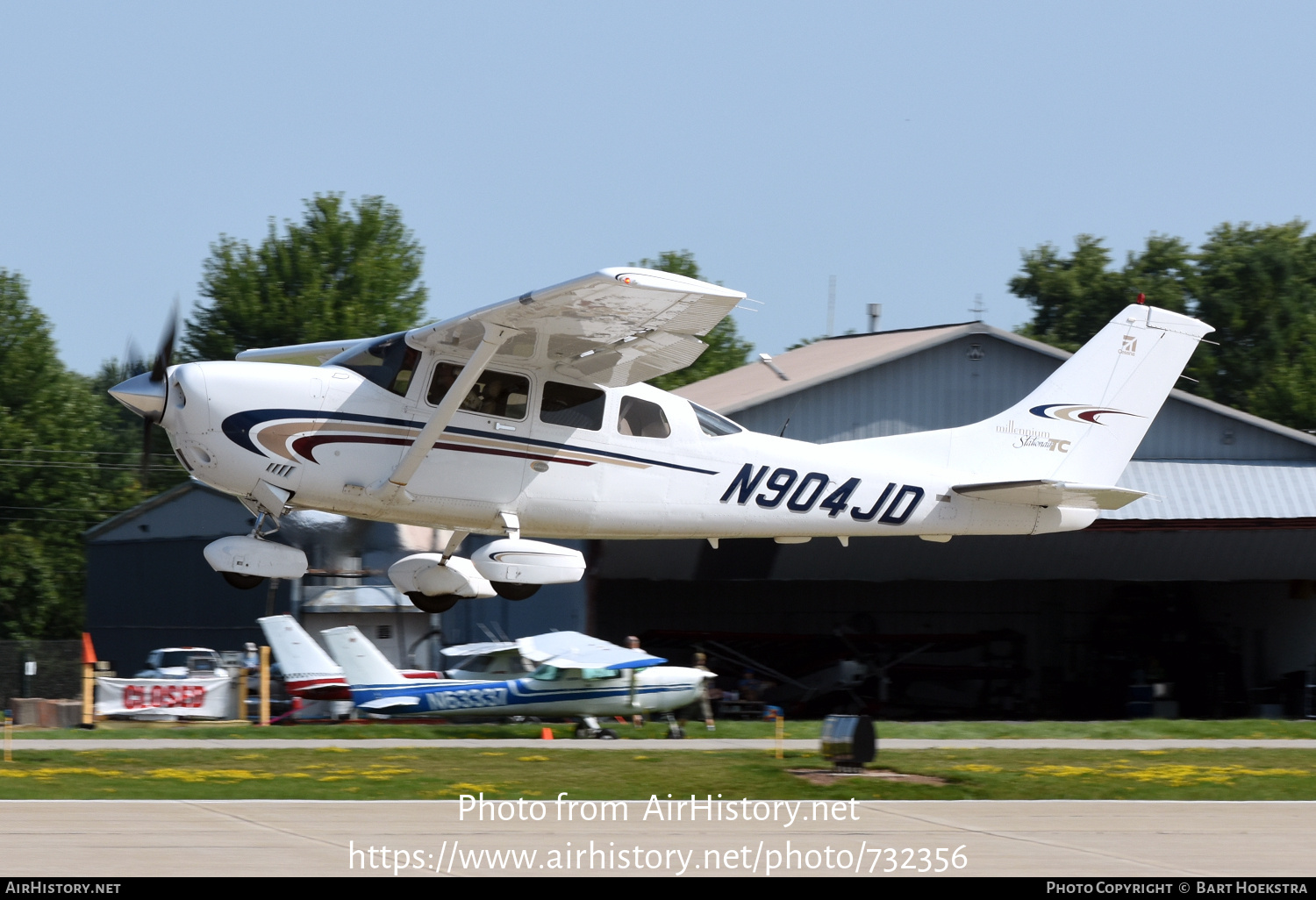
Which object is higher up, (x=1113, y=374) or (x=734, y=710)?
(x=1113, y=374)

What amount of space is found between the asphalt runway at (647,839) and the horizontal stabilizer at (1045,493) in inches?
120

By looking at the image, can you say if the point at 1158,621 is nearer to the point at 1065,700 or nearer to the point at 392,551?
the point at 1065,700

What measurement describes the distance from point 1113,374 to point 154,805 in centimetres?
1082

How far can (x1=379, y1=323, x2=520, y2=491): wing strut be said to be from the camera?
1250cm

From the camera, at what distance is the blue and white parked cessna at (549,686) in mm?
21406

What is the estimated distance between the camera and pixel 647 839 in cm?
Result: 1233

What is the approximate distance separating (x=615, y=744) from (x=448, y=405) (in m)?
8.60

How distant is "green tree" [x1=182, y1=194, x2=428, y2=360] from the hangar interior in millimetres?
22563

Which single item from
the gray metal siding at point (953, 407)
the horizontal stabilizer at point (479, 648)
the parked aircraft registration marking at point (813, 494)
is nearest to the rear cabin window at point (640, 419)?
the parked aircraft registration marking at point (813, 494)

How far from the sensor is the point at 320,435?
12742 mm

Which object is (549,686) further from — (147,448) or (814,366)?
(814,366)

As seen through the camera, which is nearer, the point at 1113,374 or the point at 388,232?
the point at 1113,374
